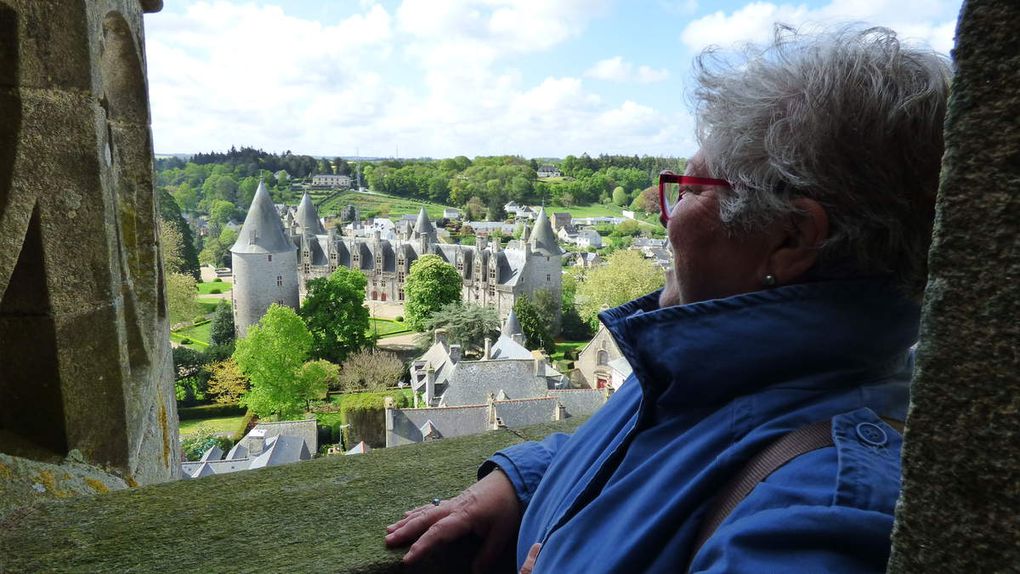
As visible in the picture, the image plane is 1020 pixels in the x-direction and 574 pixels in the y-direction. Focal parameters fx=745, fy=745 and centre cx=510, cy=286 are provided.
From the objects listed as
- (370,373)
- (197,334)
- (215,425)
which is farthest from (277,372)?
(197,334)

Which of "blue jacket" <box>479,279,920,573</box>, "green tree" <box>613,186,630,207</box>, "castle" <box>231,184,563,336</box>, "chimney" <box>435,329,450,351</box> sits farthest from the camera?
"green tree" <box>613,186,630,207</box>

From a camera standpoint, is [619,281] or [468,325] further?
[619,281]

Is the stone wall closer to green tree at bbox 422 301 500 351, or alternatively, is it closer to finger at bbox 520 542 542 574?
finger at bbox 520 542 542 574

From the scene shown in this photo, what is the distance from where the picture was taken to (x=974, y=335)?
47 cm

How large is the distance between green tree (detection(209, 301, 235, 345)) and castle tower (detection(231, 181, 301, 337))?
0.34m

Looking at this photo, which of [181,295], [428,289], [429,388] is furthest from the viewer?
[428,289]

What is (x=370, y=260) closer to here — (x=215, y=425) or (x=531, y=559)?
(x=215, y=425)

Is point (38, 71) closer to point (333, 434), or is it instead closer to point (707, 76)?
point (707, 76)

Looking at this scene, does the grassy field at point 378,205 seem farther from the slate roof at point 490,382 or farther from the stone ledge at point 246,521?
the stone ledge at point 246,521

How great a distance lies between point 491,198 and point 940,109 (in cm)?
6436

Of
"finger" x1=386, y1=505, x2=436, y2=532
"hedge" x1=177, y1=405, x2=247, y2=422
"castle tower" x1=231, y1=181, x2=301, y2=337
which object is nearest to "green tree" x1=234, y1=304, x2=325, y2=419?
"hedge" x1=177, y1=405, x2=247, y2=422

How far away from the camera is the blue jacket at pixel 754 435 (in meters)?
0.67

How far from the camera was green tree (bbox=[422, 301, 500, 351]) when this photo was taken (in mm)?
Answer: 27828

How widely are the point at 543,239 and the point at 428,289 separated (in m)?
6.03
